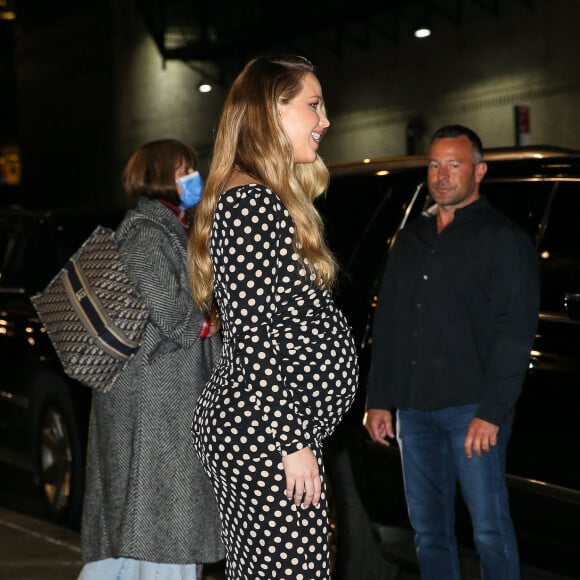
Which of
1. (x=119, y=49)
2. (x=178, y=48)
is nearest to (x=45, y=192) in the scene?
(x=119, y=49)

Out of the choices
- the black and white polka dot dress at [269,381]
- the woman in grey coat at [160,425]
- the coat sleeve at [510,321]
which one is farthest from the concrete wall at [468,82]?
the black and white polka dot dress at [269,381]

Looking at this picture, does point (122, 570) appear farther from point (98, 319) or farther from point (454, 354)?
point (454, 354)

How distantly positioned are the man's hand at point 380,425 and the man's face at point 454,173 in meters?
0.82

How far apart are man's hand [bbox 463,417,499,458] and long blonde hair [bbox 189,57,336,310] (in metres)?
1.35

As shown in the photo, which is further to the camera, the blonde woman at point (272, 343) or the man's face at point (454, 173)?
the man's face at point (454, 173)

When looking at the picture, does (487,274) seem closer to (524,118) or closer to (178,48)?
(524,118)

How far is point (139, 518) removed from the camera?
412 centimetres

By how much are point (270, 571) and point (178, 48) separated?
76.5 feet

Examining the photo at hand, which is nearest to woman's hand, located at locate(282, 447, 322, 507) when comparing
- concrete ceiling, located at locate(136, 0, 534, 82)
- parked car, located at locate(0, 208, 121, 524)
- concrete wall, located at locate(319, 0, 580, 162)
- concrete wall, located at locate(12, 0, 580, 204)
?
parked car, located at locate(0, 208, 121, 524)

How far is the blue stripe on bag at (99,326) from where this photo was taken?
399cm

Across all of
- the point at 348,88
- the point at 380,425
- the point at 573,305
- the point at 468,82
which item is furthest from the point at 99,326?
the point at 348,88

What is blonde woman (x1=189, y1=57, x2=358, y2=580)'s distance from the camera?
2787 millimetres

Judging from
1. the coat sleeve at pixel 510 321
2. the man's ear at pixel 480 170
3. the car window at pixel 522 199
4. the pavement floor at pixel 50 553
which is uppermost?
the man's ear at pixel 480 170

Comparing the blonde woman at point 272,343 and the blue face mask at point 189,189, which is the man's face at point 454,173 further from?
the blonde woman at point 272,343
